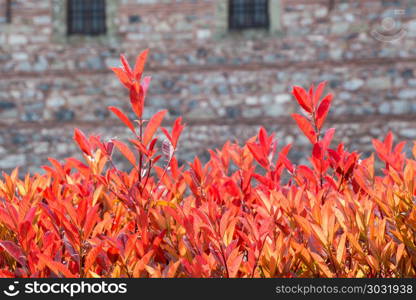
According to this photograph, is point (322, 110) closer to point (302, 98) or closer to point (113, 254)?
point (302, 98)

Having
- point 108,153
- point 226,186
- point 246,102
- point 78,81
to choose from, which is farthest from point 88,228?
point 78,81

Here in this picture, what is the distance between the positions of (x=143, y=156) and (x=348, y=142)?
7.90 metres

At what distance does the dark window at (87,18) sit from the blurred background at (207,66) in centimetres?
2

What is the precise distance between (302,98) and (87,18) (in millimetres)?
8794

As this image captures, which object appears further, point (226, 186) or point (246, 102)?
point (246, 102)

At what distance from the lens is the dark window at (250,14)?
9836mm

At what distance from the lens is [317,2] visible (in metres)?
9.56

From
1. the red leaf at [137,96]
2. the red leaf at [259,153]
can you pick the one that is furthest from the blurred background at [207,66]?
the red leaf at [137,96]

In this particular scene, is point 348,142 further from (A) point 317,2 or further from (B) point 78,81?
(B) point 78,81

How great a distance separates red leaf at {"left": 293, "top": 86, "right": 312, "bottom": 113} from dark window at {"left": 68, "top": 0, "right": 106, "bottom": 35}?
8.54m

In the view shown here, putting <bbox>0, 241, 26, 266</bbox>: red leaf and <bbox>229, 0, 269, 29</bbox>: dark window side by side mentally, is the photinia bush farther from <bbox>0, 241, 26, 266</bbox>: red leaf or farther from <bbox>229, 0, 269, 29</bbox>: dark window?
<bbox>229, 0, 269, 29</bbox>: dark window

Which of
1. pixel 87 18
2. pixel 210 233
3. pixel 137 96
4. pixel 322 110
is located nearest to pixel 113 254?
pixel 210 233

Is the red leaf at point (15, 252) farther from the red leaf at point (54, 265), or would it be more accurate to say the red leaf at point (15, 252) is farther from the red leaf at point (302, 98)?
the red leaf at point (302, 98)

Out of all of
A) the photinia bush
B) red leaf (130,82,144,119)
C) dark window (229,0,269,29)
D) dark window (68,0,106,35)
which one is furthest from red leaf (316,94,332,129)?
dark window (68,0,106,35)
